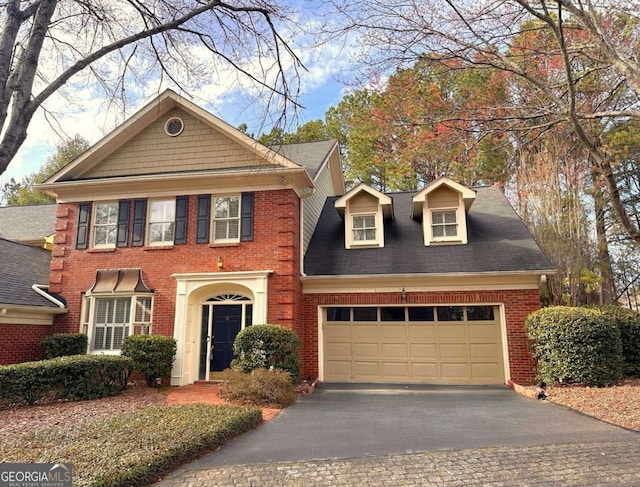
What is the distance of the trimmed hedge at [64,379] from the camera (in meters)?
8.91

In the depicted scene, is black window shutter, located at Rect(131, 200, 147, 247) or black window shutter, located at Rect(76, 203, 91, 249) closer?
black window shutter, located at Rect(131, 200, 147, 247)

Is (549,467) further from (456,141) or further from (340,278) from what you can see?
(340,278)

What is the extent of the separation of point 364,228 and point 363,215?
428mm

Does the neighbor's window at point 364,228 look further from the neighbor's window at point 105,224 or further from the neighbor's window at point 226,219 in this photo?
the neighbor's window at point 105,224

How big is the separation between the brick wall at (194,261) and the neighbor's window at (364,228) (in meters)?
2.07

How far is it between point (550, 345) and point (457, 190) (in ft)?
16.8

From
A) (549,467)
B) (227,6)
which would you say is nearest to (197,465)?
(549,467)

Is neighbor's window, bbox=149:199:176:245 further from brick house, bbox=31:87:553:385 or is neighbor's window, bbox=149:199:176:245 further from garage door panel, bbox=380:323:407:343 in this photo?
garage door panel, bbox=380:323:407:343

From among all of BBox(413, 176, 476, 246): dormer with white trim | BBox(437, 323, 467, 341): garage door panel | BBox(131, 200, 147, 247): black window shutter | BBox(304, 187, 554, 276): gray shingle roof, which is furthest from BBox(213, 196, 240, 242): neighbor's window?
BBox(437, 323, 467, 341): garage door panel

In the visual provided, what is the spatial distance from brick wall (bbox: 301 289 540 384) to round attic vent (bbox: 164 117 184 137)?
6.57 m

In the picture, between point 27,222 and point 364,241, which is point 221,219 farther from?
point 27,222

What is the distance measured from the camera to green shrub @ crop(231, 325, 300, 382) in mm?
10180

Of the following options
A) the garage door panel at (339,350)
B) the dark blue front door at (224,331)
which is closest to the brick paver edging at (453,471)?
the garage door panel at (339,350)

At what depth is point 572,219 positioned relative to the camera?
49.6ft
